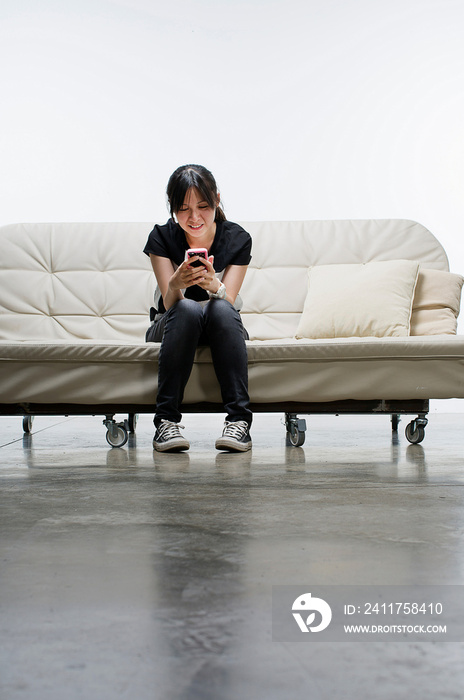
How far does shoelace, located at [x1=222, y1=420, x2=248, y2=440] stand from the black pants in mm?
18

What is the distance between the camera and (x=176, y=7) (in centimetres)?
373

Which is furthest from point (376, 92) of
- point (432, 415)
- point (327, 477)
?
point (327, 477)

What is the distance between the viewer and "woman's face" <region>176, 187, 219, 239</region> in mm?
2010

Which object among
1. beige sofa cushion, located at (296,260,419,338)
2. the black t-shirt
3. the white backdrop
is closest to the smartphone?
the black t-shirt

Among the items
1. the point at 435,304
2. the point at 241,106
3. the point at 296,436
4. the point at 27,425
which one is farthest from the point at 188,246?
the point at 241,106

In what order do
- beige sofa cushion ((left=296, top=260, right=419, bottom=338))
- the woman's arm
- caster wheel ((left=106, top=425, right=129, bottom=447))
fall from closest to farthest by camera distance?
1. the woman's arm
2. caster wheel ((left=106, top=425, right=129, bottom=447))
3. beige sofa cushion ((left=296, top=260, right=419, bottom=338))

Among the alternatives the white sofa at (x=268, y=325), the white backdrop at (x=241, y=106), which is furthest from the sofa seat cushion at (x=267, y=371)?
the white backdrop at (x=241, y=106)

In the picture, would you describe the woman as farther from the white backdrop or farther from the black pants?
the white backdrop

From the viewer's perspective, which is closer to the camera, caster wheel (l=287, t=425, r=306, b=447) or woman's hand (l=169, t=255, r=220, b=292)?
woman's hand (l=169, t=255, r=220, b=292)

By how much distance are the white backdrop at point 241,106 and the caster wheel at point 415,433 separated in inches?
69.7

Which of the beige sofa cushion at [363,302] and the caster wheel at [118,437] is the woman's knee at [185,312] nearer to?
the caster wheel at [118,437]

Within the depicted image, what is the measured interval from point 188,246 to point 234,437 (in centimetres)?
66

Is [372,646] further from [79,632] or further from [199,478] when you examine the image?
[199,478]

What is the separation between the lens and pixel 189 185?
1981 millimetres
